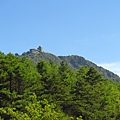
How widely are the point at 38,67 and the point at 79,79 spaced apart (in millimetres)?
6905

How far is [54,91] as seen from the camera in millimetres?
52281

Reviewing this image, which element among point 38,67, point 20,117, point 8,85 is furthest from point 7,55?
point 20,117

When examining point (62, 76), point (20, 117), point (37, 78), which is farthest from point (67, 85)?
point (20, 117)

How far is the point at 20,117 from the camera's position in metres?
24.9

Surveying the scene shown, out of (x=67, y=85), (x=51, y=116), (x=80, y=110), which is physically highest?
(x=67, y=85)

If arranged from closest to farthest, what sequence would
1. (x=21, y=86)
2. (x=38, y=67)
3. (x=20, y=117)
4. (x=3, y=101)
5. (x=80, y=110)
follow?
(x=20, y=117), (x=3, y=101), (x=21, y=86), (x=80, y=110), (x=38, y=67)

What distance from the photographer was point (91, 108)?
57156 millimetres

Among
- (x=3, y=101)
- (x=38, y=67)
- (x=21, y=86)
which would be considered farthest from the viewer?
(x=38, y=67)

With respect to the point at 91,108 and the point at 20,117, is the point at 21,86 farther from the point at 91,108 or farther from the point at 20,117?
the point at 20,117

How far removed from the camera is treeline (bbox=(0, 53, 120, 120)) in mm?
46594

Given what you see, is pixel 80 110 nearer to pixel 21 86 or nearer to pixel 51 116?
pixel 21 86

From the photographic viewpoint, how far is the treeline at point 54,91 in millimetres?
46594

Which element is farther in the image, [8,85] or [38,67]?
[38,67]

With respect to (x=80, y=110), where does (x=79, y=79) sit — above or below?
above
